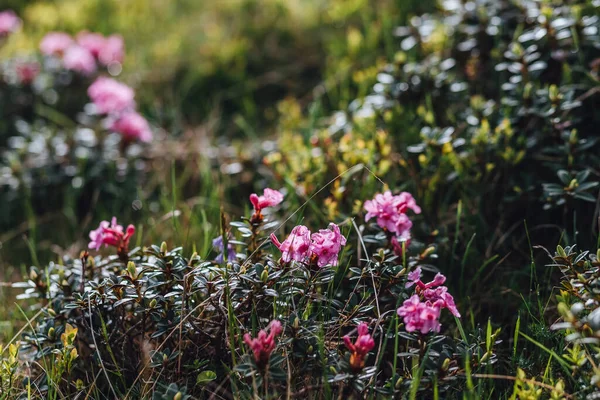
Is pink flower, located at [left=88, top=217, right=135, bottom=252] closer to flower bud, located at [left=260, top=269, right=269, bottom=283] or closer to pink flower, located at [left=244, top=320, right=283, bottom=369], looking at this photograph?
flower bud, located at [left=260, top=269, right=269, bottom=283]

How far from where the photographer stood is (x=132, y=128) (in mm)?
3117

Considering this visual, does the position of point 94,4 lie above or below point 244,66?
above

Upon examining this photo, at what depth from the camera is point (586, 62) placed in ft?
8.08

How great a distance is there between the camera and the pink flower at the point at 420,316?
1458 millimetres

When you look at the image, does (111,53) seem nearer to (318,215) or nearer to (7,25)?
(7,25)

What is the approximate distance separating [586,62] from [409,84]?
69 centimetres

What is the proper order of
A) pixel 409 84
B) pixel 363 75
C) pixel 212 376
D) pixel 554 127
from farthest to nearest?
1. pixel 363 75
2. pixel 409 84
3. pixel 554 127
4. pixel 212 376

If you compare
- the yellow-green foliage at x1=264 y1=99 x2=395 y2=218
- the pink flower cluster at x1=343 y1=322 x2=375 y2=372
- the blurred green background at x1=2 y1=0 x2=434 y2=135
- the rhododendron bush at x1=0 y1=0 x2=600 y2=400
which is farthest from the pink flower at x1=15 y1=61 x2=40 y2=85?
the pink flower cluster at x1=343 y1=322 x2=375 y2=372

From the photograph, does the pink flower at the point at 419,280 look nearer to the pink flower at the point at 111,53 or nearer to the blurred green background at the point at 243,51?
the blurred green background at the point at 243,51

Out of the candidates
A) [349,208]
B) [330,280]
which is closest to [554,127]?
[349,208]

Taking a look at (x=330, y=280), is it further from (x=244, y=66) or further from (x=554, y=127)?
(x=244, y=66)

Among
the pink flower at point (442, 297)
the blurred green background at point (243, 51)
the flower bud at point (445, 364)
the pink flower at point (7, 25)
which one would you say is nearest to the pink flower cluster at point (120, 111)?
the blurred green background at point (243, 51)

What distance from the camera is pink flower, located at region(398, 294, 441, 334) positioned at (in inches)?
57.4

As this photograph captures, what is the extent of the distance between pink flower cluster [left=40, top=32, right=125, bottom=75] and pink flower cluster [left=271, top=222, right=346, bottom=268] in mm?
2547
